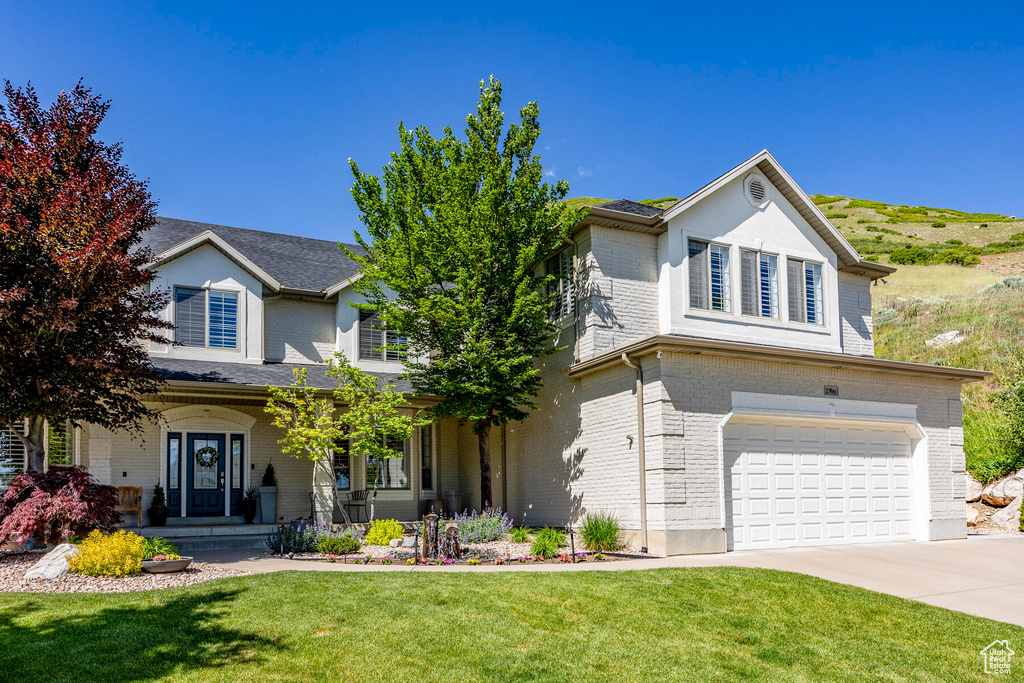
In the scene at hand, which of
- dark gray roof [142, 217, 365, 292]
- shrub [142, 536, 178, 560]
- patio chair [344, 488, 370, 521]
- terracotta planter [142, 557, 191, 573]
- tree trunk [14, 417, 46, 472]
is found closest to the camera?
terracotta planter [142, 557, 191, 573]

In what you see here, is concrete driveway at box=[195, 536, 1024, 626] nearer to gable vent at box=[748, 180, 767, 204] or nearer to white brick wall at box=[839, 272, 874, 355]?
white brick wall at box=[839, 272, 874, 355]

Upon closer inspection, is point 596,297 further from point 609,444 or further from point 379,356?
point 379,356

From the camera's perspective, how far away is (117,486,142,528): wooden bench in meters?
16.6

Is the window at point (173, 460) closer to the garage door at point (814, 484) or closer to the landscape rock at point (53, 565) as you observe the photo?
the landscape rock at point (53, 565)

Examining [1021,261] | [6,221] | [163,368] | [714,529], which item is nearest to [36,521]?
[6,221]

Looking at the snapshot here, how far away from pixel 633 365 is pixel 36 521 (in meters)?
9.91

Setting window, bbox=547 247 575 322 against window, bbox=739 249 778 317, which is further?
window, bbox=739 249 778 317

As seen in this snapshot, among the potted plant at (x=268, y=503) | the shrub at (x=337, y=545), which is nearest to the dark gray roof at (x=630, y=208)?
the shrub at (x=337, y=545)

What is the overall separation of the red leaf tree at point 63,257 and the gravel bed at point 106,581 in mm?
2773

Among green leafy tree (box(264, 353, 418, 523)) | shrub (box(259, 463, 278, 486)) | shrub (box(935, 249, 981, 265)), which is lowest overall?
shrub (box(259, 463, 278, 486))

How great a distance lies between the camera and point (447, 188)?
16.2m

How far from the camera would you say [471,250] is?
50.8ft

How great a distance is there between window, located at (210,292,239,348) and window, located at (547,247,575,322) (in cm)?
756

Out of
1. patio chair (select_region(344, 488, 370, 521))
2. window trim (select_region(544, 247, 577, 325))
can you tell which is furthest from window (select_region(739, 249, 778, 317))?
patio chair (select_region(344, 488, 370, 521))
